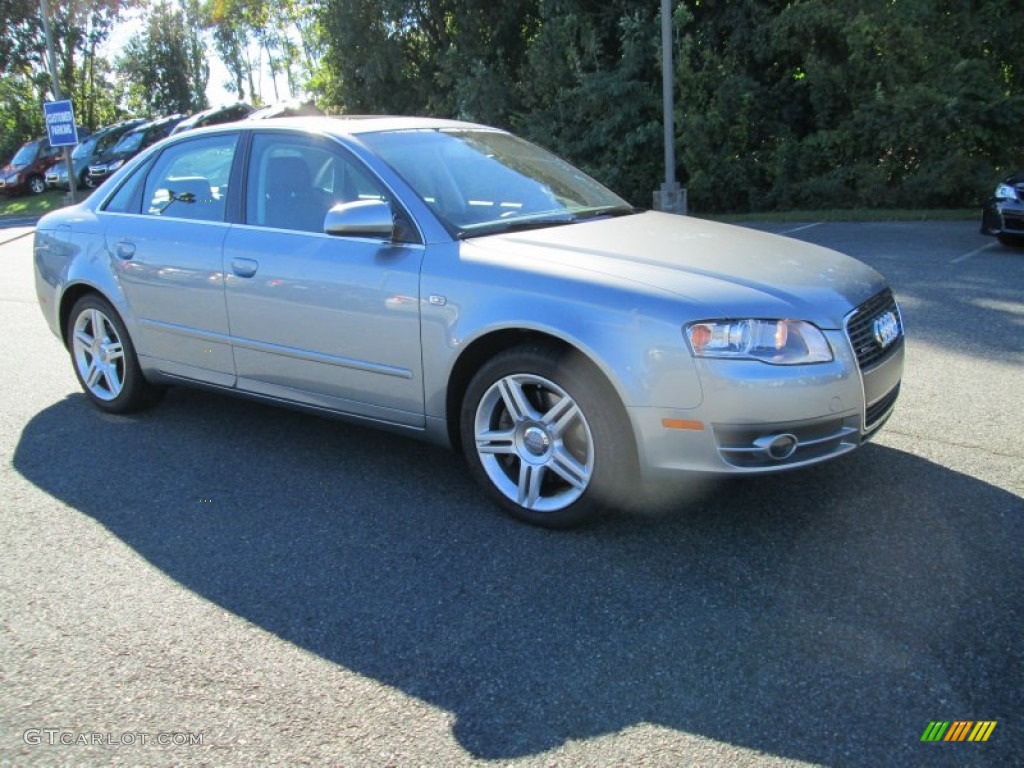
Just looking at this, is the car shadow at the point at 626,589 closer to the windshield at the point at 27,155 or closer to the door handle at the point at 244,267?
the door handle at the point at 244,267

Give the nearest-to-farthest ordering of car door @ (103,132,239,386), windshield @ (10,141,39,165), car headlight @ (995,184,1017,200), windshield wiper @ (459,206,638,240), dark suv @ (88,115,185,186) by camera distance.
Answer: windshield wiper @ (459,206,638,240), car door @ (103,132,239,386), car headlight @ (995,184,1017,200), dark suv @ (88,115,185,186), windshield @ (10,141,39,165)

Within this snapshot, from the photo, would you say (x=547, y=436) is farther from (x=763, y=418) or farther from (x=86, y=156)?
(x=86, y=156)

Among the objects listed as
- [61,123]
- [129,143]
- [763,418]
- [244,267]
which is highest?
[61,123]

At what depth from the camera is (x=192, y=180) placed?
4.99m

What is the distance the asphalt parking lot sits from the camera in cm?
253

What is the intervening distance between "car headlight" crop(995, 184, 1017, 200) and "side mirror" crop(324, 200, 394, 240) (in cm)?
892

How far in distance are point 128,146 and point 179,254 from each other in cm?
2573

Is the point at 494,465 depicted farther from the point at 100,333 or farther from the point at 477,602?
the point at 100,333

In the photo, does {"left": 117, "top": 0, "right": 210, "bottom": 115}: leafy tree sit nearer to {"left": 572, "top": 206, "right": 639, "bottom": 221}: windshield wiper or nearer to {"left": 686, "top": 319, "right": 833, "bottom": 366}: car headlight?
{"left": 572, "top": 206, "right": 639, "bottom": 221}: windshield wiper

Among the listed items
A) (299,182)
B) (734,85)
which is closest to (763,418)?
(299,182)

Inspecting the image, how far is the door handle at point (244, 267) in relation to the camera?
4438mm

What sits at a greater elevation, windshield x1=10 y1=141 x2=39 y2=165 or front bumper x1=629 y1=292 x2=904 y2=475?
windshield x1=10 y1=141 x2=39 y2=165

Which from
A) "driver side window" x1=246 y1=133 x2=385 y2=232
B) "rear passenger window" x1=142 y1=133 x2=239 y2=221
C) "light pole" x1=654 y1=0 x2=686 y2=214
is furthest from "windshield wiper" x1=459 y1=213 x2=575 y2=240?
"light pole" x1=654 y1=0 x2=686 y2=214

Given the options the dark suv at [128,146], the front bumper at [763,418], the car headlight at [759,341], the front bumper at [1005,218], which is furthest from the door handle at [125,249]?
the dark suv at [128,146]
